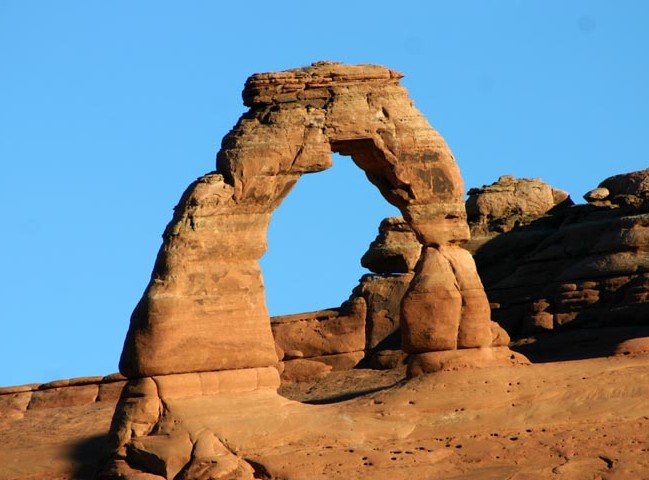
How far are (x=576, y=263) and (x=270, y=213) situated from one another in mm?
12415

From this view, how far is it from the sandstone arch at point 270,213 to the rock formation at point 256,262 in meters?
0.02

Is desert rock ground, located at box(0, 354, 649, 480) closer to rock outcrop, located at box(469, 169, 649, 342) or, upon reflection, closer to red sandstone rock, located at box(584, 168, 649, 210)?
rock outcrop, located at box(469, 169, 649, 342)

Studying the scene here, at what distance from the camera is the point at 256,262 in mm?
34562

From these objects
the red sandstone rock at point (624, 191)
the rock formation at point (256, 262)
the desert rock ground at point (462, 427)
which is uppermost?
the red sandstone rock at point (624, 191)

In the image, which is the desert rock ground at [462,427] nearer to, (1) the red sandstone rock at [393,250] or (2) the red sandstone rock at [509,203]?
(1) the red sandstone rock at [393,250]

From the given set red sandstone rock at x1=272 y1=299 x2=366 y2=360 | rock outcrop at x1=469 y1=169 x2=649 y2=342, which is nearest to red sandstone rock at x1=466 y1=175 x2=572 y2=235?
rock outcrop at x1=469 y1=169 x2=649 y2=342

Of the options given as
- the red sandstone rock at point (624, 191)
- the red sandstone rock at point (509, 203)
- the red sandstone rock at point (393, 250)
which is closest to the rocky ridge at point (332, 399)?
the red sandstone rock at point (393, 250)

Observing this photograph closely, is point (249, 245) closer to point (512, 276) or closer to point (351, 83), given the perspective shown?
point (351, 83)

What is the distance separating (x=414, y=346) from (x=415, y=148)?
344cm

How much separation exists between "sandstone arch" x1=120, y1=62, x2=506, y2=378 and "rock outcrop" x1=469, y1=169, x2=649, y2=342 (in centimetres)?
839

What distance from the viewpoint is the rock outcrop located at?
4341 centimetres

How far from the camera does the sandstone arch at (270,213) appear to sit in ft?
111

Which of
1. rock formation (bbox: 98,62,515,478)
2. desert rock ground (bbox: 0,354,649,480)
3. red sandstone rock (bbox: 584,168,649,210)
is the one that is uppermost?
red sandstone rock (bbox: 584,168,649,210)

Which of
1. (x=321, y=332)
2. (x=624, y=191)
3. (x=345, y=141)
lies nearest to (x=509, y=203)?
(x=624, y=191)
